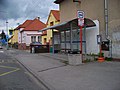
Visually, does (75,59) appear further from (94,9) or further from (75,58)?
(94,9)

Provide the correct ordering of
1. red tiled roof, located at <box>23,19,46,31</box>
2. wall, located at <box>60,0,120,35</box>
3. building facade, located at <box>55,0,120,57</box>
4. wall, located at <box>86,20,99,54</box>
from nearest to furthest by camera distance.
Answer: building facade, located at <box>55,0,120,57</box>
wall, located at <box>60,0,120,35</box>
wall, located at <box>86,20,99,54</box>
red tiled roof, located at <box>23,19,46,31</box>

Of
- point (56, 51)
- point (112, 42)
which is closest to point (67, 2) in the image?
point (56, 51)

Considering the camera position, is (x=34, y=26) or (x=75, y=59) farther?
(x=34, y=26)

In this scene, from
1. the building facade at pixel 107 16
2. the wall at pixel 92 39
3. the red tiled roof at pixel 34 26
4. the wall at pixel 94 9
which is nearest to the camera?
the building facade at pixel 107 16

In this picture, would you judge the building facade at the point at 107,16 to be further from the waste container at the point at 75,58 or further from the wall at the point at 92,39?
the waste container at the point at 75,58

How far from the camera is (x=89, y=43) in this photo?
Result: 21.4 m

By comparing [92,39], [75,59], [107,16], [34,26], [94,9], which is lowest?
[75,59]

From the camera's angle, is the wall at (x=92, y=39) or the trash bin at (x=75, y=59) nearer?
the trash bin at (x=75, y=59)

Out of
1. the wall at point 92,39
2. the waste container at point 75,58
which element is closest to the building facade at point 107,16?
the wall at point 92,39

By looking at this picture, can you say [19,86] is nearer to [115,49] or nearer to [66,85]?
[66,85]

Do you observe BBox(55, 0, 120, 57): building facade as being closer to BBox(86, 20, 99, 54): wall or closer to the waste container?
BBox(86, 20, 99, 54): wall

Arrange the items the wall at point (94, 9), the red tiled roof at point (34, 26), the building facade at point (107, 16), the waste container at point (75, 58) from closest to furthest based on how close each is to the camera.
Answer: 1. the waste container at point (75, 58)
2. the building facade at point (107, 16)
3. the wall at point (94, 9)
4. the red tiled roof at point (34, 26)

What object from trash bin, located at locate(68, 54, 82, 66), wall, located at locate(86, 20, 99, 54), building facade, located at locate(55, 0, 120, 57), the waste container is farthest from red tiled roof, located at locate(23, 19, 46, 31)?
trash bin, located at locate(68, 54, 82, 66)

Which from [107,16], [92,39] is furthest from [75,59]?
[92,39]
